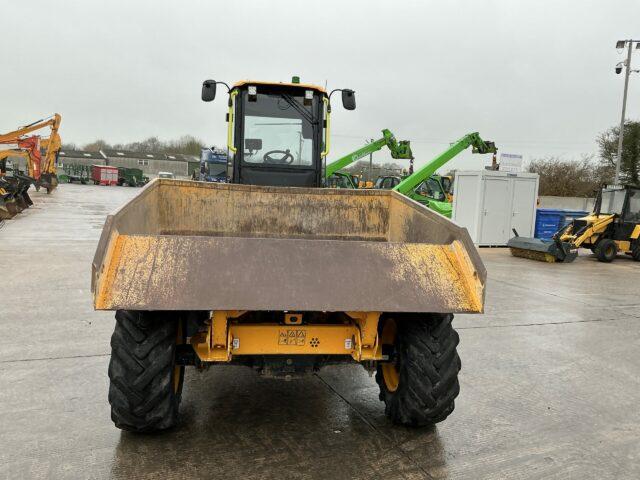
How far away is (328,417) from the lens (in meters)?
3.54

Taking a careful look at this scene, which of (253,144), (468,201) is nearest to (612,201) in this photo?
(468,201)

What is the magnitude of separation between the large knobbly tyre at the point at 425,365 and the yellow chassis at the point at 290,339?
0.22m

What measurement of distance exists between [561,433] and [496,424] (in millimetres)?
421

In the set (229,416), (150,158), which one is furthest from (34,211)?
(150,158)

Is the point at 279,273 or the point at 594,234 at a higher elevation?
the point at 279,273

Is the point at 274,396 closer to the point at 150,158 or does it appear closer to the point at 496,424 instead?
the point at 496,424

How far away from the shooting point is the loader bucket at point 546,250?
12328mm

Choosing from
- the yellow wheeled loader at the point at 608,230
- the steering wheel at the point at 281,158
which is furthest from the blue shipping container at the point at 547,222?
the steering wheel at the point at 281,158

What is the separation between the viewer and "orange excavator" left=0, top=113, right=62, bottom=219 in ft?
53.1

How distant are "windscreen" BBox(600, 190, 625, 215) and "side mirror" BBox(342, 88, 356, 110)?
396 inches

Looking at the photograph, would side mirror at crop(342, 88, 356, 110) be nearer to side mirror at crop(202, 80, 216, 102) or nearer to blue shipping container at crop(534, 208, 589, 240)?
side mirror at crop(202, 80, 216, 102)

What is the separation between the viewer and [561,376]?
183 inches

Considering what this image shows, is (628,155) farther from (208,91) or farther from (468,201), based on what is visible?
(208,91)

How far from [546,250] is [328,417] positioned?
1036 centimetres
